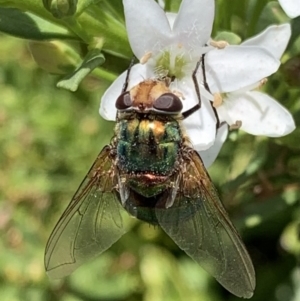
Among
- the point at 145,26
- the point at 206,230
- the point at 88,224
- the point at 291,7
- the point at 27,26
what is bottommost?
the point at 88,224

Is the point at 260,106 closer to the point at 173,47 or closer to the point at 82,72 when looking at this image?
the point at 173,47

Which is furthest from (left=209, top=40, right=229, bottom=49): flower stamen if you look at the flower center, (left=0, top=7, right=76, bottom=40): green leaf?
(left=0, top=7, right=76, bottom=40): green leaf

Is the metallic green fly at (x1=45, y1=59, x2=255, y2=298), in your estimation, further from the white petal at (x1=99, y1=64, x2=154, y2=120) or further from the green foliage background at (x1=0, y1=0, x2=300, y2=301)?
the green foliage background at (x1=0, y1=0, x2=300, y2=301)

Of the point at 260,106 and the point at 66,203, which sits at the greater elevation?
the point at 260,106

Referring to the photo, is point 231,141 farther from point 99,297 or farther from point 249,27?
point 99,297

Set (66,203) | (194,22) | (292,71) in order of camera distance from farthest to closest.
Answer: (66,203) → (292,71) → (194,22)

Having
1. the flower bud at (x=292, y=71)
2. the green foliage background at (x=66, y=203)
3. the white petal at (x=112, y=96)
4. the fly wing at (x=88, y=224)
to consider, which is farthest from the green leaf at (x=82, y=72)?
the green foliage background at (x=66, y=203)

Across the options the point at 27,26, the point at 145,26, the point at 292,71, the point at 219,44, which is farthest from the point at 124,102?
the point at 292,71

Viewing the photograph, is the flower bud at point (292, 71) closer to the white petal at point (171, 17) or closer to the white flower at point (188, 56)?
the white flower at point (188, 56)

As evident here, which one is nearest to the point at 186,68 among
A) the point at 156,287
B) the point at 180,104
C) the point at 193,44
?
the point at 193,44
